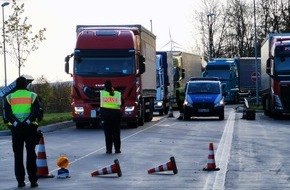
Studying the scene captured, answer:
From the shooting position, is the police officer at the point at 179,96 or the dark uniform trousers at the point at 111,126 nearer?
the dark uniform trousers at the point at 111,126

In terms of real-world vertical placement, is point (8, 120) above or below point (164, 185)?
above

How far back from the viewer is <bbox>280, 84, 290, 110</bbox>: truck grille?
41969mm

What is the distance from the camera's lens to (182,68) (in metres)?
64.0

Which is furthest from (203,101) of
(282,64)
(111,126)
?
(111,126)

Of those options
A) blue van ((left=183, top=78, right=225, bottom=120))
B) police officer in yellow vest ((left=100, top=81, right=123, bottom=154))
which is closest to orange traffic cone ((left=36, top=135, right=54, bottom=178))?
police officer in yellow vest ((left=100, top=81, right=123, bottom=154))

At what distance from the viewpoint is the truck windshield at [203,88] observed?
44.6 meters

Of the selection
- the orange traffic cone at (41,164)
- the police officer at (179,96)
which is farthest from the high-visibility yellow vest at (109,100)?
the police officer at (179,96)

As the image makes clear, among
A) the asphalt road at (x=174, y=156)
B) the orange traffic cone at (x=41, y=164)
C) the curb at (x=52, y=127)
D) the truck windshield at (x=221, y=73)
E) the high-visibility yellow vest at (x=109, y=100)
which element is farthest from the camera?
the truck windshield at (x=221, y=73)

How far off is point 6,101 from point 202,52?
3773 inches

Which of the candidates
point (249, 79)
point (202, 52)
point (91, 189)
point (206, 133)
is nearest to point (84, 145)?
point (206, 133)

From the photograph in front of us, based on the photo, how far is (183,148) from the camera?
80.7 feet

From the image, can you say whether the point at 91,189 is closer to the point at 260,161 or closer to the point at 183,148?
the point at 260,161

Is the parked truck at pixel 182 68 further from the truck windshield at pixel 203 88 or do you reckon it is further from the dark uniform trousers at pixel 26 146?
the dark uniform trousers at pixel 26 146

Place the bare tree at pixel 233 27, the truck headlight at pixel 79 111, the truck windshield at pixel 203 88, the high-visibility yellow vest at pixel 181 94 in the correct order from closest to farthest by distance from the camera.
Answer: the truck headlight at pixel 79 111 → the truck windshield at pixel 203 88 → the high-visibility yellow vest at pixel 181 94 → the bare tree at pixel 233 27
